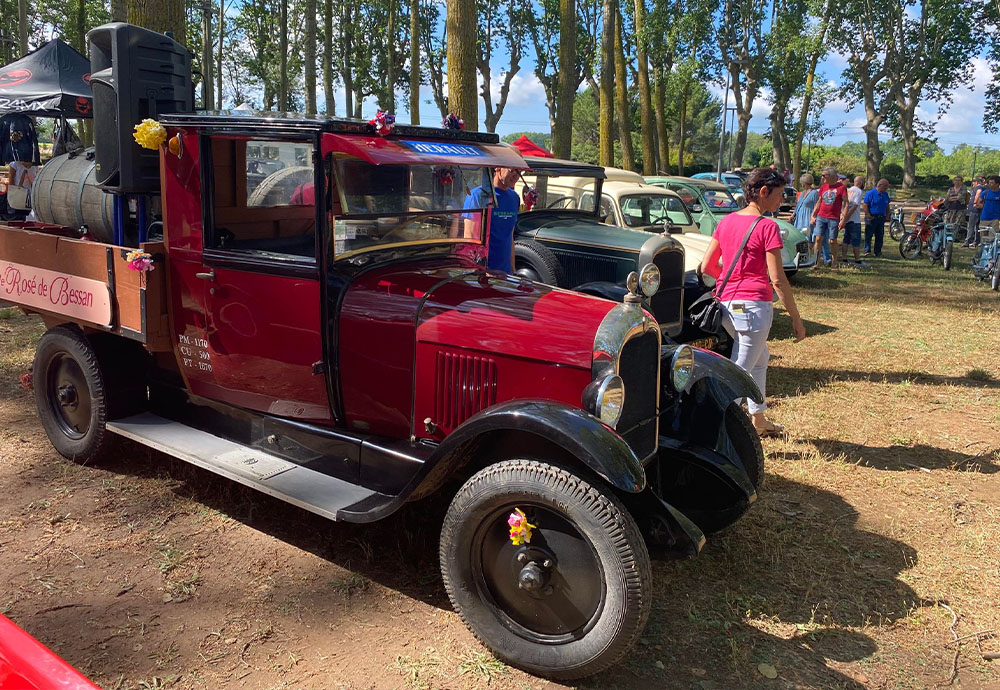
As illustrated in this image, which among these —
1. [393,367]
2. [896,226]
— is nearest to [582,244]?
[393,367]

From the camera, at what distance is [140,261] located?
12.6 ft

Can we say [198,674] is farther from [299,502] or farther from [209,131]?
[209,131]

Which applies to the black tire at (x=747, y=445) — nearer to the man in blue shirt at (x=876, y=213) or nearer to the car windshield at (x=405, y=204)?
the car windshield at (x=405, y=204)

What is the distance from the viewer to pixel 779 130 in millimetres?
33562

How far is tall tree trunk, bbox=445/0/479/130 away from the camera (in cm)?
855

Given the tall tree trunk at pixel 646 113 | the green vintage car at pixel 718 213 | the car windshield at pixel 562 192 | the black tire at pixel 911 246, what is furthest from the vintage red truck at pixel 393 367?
the tall tree trunk at pixel 646 113

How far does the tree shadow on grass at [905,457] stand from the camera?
194 inches

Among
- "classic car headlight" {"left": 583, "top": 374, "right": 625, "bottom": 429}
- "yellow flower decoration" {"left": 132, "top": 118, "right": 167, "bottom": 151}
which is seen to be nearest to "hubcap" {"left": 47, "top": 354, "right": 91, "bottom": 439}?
"yellow flower decoration" {"left": 132, "top": 118, "right": 167, "bottom": 151}

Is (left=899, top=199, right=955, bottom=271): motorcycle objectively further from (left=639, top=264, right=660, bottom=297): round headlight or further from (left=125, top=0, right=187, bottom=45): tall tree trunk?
(left=125, top=0, right=187, bottom=45): tall tree trunk

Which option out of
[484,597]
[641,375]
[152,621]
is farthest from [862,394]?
[152,621]

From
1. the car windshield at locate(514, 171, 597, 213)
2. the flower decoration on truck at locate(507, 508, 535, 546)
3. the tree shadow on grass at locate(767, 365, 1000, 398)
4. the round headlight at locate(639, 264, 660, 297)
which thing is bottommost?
the tree shadow on grass at locate(767, 365, 1000, 398)

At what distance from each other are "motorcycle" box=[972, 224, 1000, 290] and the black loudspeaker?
12.1m

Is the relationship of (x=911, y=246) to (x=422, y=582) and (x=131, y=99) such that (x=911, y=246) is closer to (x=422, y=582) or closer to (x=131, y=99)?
(x=422, y=582)

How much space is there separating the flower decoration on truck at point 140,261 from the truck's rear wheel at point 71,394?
0.75 metres
